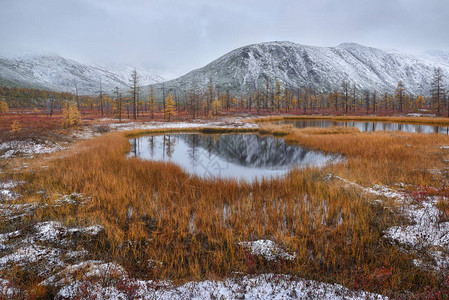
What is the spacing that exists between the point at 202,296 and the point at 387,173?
9924 millimetres

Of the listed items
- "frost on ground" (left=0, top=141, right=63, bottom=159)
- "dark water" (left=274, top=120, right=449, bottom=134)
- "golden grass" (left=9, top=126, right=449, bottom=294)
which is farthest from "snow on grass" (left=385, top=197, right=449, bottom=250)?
"dark water" (left=274, top=120, right=449, bottom=134)

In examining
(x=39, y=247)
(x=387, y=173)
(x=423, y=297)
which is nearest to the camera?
(x=423, y=297)

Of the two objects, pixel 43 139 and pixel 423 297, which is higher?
pixel 43 139

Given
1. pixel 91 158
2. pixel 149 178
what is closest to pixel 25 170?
pixel 91 158

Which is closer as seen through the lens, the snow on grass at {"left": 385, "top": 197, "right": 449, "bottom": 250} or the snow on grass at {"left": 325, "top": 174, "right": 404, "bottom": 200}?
the snow on grass at {"left": 385, "top": 197, "right": 449, "bottom": 250}

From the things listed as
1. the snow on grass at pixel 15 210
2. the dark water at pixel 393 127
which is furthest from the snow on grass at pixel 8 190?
the dark water at pixel 393 127

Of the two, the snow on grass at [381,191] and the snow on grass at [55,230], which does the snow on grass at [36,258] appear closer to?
the snow on grass at [55,230]

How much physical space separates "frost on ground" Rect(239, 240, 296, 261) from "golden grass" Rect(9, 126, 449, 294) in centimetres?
16

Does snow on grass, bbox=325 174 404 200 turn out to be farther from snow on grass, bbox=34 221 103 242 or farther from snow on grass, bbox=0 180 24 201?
snow on grass, bbox=0 180 24 201

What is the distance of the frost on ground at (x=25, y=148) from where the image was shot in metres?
14.0

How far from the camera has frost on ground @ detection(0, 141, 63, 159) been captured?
13991 millimetres

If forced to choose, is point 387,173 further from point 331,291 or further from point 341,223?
point 331,291

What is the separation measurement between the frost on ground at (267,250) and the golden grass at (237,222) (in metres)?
0.16

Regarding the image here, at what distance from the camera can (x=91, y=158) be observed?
42.8ft
